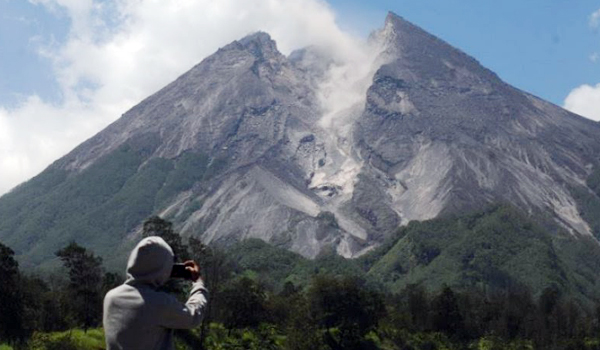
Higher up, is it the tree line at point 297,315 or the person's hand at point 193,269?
the person's hand at point 193,269

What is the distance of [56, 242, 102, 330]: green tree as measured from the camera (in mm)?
56656

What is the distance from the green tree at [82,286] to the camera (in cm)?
5666

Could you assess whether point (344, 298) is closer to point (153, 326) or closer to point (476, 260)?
point (153, 326)

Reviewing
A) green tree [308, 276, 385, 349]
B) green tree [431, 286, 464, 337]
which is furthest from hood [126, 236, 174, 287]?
green tree [431, 286, 464, 337]

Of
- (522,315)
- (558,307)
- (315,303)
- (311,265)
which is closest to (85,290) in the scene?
(315,303)

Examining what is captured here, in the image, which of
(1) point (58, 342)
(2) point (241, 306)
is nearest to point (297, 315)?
(2) point (241, 306)

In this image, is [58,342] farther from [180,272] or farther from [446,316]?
[446,316]

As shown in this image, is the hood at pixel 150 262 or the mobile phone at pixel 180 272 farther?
the mobile phone at pixel 180 272

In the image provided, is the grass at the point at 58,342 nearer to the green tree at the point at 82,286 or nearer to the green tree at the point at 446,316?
the green tree at the point at 82,286

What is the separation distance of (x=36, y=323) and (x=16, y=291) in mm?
3622

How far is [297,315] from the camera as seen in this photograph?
70625 mm

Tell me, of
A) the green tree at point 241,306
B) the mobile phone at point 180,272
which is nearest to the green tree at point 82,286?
the green tree at point 241,306

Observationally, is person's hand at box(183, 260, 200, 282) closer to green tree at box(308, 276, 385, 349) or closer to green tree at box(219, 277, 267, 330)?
green tree at box(219, 277, 267, 330)

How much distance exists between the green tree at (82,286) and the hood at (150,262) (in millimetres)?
51663
